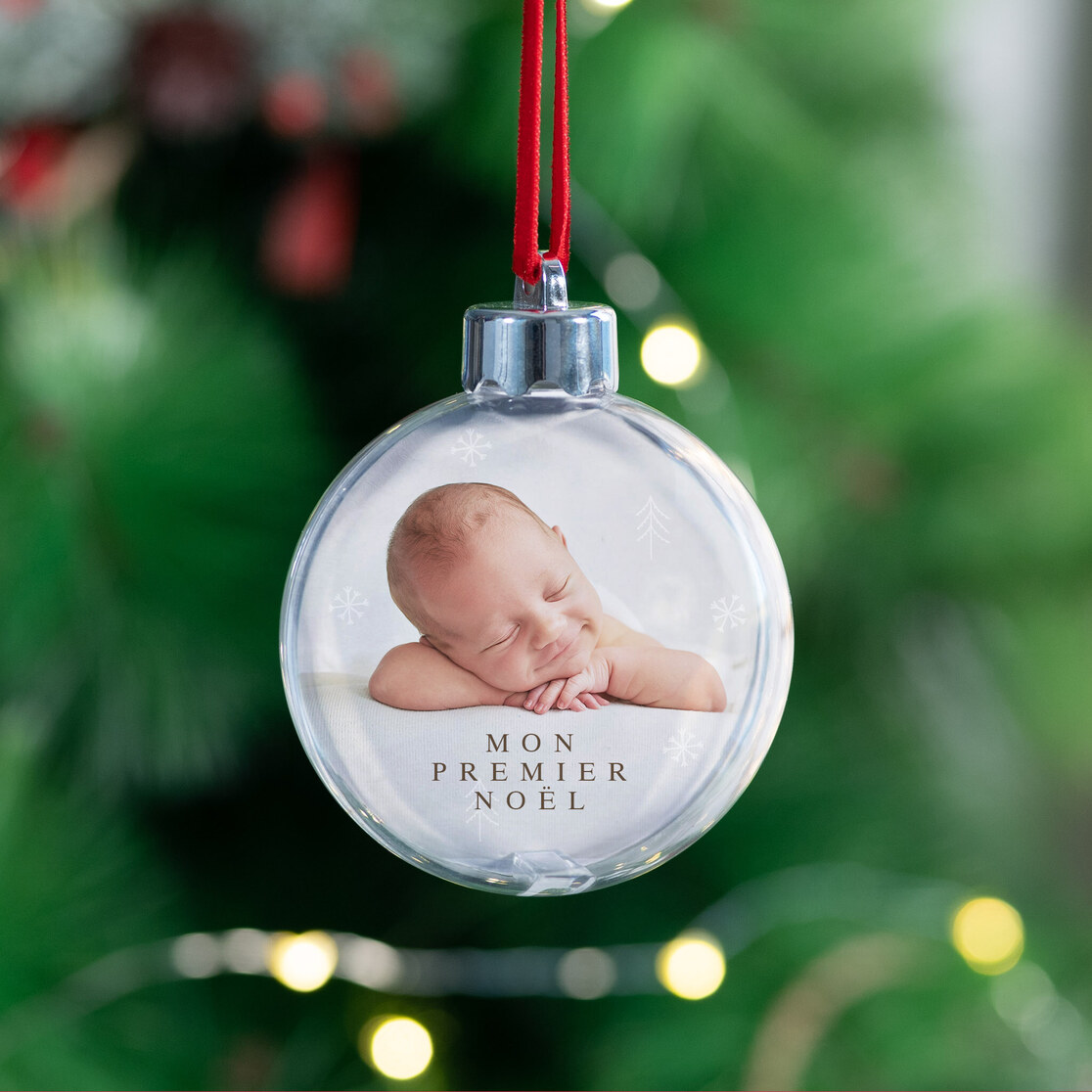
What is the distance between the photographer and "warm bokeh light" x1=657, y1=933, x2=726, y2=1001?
0.50 m

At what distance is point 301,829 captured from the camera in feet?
1.70

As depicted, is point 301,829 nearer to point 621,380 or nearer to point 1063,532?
point 621,380

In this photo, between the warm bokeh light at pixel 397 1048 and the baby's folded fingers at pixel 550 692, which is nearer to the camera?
the baby's folded fingers at pixel 550 692

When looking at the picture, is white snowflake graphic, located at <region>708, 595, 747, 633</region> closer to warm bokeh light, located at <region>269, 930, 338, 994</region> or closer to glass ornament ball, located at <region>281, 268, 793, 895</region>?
glass ornament ball, located at <region>281, 268, 793, 895</region>

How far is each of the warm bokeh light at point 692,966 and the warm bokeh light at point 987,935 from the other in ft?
0.37

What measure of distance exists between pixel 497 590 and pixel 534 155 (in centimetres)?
11

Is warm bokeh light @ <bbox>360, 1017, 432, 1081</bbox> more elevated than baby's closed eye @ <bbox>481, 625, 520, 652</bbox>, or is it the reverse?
baby's closed eye @ <bbox>481, 625, 520, 652</bbox>

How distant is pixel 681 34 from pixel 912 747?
32 cm

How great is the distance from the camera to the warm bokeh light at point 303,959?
490 mm

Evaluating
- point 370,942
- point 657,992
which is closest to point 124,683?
point 370,942

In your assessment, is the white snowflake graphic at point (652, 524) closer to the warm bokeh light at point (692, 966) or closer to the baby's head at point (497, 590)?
the baby's head at point (497, 590)

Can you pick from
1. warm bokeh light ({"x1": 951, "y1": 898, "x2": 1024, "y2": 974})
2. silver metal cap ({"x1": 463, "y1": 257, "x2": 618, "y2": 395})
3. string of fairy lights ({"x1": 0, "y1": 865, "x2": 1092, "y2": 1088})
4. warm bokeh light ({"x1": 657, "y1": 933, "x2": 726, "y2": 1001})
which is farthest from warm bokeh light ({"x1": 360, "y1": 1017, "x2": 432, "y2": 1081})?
silver metal cap ({"x1": 463, "y1": 257, "x2": 618, "y2": 395})

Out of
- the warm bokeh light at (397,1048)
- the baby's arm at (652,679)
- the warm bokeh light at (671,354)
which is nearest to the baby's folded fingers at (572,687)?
the baby's arm at (652,679)

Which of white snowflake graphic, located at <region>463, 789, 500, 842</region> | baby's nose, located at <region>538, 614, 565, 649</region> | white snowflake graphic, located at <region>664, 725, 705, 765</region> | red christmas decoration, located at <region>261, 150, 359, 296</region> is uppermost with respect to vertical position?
red christmas decoration, located at <region>261, 150, 359, 296</region>
